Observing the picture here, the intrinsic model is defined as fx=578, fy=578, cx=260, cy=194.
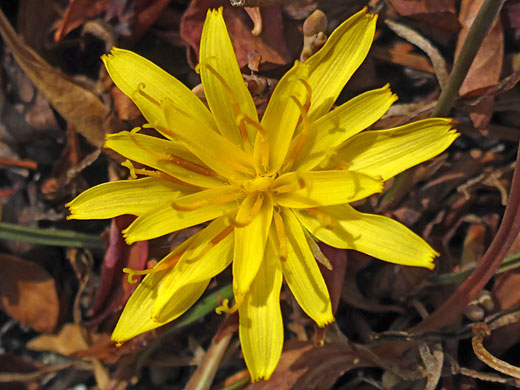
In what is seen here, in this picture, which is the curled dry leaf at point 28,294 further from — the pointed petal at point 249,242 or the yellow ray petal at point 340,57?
the yellow ray petal at point 340,57

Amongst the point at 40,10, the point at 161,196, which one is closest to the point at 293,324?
the point at 161,196

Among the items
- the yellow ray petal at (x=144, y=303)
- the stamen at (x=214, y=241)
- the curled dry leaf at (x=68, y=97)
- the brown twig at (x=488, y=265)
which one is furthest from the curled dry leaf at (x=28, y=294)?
the brown twig at (x=488, y=265)

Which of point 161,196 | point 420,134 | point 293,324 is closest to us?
point 420,134

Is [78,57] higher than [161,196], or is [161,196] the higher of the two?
→ [78,57]

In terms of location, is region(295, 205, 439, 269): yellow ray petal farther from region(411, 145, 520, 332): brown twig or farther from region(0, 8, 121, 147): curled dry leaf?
region(0, 8, 121, 147): curled dry leaf

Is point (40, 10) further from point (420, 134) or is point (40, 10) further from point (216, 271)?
point (420, 134)

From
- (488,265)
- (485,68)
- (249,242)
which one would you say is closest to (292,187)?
(249,242)

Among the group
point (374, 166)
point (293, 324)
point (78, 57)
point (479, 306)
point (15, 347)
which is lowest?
point (15, 347)
